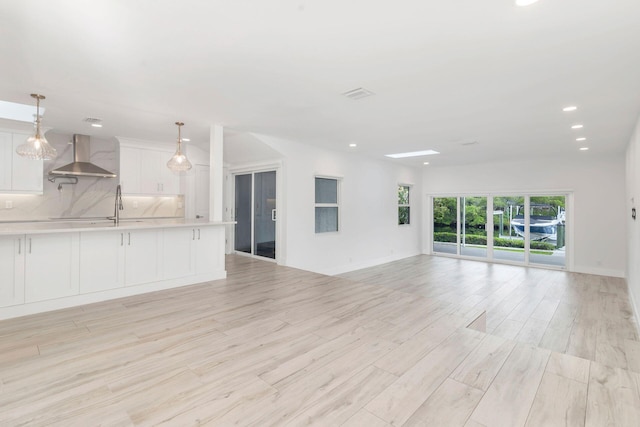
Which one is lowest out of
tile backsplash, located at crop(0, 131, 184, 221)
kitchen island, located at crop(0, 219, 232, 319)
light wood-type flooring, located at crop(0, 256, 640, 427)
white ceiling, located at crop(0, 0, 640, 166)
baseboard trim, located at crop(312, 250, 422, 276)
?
baseboard trim, located at crop(312, 250, 422, 276)

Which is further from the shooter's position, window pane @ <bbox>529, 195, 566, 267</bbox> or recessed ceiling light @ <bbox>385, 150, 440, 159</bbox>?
window pane @ <bbox>529, 195, 566, 267</bbox>

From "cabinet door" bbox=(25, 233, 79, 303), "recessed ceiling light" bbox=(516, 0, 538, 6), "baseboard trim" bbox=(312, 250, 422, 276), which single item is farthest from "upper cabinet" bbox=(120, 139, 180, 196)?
"recessed ceiling light" bbox=(516, 0, 538, 6)

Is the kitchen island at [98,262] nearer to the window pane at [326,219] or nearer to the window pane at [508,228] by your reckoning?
the window pane at [326,219]

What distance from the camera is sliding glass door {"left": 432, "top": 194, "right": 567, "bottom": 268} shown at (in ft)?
26.0

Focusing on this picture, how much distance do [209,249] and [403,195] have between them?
6.54 meters

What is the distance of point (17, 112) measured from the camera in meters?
4.55

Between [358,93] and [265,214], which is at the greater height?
[358,93]

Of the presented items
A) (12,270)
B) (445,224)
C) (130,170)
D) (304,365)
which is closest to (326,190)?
(130,170)

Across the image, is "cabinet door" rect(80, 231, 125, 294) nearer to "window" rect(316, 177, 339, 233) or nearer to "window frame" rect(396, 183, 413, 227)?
"window" rect(316, 177, 339, 233)

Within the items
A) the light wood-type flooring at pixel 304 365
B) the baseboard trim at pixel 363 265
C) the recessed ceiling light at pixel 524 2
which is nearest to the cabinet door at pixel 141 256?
the light wood-type flooring at pixel 304 365

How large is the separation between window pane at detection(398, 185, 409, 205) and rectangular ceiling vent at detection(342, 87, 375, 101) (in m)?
6.19

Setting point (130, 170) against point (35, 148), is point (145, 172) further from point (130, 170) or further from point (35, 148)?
point (35, 148)

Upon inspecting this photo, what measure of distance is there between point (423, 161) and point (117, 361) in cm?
798

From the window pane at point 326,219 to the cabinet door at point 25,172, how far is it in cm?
501
